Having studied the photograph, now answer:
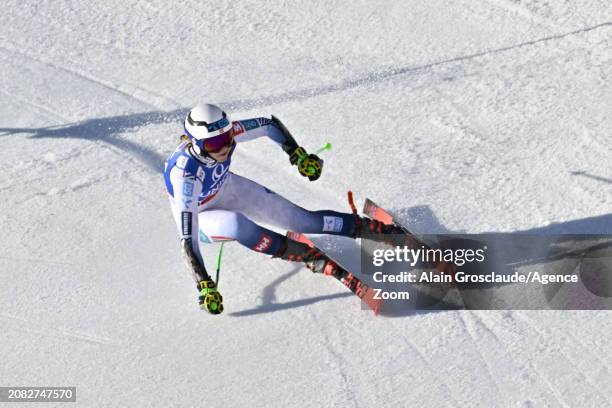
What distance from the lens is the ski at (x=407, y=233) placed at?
8945 millimetres

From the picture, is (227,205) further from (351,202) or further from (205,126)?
(351,202)

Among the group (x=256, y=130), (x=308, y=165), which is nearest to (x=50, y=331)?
(x=256, y=130)

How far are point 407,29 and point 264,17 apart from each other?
1768mm

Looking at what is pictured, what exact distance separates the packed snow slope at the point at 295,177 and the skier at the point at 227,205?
41 cm

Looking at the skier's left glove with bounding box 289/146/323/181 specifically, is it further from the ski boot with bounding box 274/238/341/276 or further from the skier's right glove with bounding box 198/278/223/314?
the skier's right glove with bounding box 198/278/223/314

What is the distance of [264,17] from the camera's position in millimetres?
12984

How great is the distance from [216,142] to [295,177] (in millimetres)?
2063

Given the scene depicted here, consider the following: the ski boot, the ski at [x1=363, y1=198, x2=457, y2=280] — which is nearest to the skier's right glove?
the ski boot

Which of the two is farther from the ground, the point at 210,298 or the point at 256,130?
the point at 256,130

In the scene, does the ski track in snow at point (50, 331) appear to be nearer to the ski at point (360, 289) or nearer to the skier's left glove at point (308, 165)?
the ski at point (360, 289)

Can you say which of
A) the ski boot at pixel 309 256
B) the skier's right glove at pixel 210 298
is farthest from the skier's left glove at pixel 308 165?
the skier's right glove at pixel 210 298

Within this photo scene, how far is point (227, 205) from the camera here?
30.0 ft

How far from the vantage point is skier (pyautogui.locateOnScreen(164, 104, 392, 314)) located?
8.45 m

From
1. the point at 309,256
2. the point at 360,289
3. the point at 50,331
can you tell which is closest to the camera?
the point at 360,289
